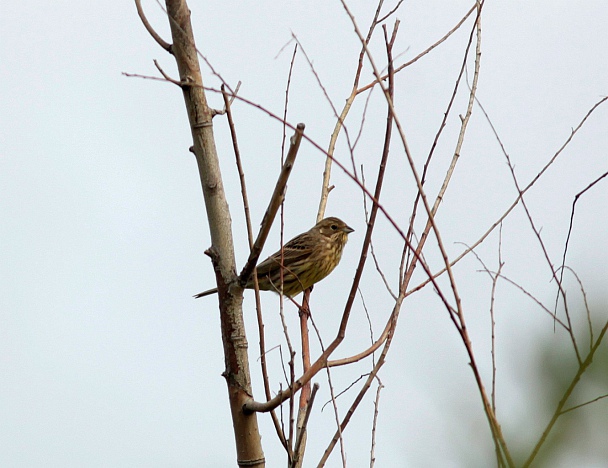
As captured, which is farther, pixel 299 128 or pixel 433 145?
pixel 433 145

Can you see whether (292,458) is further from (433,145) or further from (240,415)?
(433,145)

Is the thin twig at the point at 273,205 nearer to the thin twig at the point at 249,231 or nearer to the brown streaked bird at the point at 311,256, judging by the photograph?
the thin twig at the point at 249,231

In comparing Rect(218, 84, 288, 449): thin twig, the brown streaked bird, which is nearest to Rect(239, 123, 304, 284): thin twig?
Rect(218, 84, 288, 449): thin twig

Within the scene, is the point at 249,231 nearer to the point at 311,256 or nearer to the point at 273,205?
the point at 273,205

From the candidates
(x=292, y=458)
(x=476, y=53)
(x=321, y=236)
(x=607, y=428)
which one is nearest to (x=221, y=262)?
(x=292, y=458)

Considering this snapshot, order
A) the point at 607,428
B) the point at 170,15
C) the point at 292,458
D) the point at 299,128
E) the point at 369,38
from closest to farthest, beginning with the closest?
1. the point at 607,428
2. the point at 299,128
3. the point at 292,458
4. the point at 170,15
5. the point at 369,38

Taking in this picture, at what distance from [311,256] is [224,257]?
5.13 metres

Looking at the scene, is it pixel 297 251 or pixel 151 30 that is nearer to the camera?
pixel 151 30

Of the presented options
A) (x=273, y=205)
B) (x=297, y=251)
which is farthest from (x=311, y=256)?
(x=273, y=205)

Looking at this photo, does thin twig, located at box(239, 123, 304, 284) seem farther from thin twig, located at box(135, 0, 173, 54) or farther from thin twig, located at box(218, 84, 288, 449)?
thin twig, located at box(135, 0, 173, 54)

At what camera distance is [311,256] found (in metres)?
8.93

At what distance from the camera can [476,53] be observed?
4395mm

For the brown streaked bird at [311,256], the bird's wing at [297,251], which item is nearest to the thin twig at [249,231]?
the brown streaked bird at [311,256]

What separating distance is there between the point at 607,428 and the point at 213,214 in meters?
2.72
